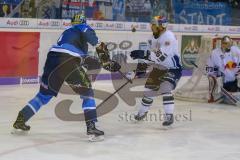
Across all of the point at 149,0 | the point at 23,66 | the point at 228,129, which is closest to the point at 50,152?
the point at 228,129

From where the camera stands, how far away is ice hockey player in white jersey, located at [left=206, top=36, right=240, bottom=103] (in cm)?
848

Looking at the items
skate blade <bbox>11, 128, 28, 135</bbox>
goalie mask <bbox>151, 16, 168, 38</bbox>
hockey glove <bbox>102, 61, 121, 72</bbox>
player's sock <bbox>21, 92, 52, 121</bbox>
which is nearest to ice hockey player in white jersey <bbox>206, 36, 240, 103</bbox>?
goalie mask <bbox>151, 16, 168, 38</bbox>

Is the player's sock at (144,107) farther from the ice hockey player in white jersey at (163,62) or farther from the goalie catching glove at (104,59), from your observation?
the goalie catching glove at (104,59)

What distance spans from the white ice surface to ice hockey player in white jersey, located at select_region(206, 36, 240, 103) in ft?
2.45

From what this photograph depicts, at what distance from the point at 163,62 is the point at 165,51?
0.51 feet

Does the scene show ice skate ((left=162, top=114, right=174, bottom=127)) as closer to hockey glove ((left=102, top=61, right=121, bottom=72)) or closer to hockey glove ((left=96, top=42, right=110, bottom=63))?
hockey glove ((left=102, top=61, right=121, bottom=72))

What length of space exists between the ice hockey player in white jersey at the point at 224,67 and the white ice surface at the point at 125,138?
75 cm

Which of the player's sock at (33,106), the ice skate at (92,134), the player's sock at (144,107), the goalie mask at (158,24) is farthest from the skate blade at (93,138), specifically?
the goalie mask at (158,24)

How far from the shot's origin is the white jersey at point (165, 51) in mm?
6336

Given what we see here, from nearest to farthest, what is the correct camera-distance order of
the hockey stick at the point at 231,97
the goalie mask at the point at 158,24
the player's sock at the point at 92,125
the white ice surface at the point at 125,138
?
the white ice surface at the point at 125,138
the player's sock at the point at 92,125
the goalie mask at the point at 158,24
the hockey stick at the point at 231,97

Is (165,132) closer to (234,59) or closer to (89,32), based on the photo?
(89,32)

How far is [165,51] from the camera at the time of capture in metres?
6.33

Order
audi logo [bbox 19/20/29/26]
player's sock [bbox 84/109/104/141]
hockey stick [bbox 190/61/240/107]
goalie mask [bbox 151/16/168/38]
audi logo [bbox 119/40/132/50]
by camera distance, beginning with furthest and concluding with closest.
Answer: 1. audi logo [bbox 119/40/132/50]
2. audi logo [bbox 19/20/29/26]
3. hockey stick [bbox 190/61/240/107]
4. goalie mask [bbox 151/16/168/38]
5. player's sock [bbox 84/109/104/141]

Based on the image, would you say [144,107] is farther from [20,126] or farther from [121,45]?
[121,45]
